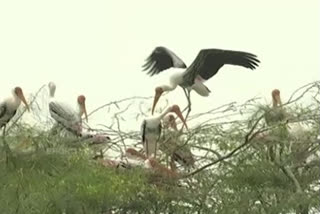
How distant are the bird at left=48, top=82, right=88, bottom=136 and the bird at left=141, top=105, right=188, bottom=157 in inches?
17.6

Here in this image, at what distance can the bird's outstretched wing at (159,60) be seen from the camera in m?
8.21

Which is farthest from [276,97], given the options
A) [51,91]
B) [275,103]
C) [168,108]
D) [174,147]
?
[51,91]

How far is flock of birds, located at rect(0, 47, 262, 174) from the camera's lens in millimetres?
6398

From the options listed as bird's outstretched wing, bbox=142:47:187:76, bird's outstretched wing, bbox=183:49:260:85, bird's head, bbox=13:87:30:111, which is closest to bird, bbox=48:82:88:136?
bird's head, bbox=13:87:30:111

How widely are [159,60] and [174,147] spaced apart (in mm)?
2291

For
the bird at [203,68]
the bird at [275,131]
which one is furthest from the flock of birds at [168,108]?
the bird at [275,131]

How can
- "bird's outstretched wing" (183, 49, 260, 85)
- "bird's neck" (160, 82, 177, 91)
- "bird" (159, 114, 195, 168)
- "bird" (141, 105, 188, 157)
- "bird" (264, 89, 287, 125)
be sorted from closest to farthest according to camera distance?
"bird" (264, 89, 287, 125)
"bird" (159, 114, 195, 168)
"bird" (141, 105, 188, 157)
"bird's outstretched wing" (183, 49, 260, 85)
"bird's neck" (160, 82, 177, 91)

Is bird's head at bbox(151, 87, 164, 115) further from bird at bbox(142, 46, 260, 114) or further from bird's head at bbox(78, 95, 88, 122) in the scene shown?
bird's head at bbox(78, 95, 88, 122)

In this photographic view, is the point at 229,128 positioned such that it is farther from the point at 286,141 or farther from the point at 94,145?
the point at 94,145

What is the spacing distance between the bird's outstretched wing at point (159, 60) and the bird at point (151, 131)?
159cm

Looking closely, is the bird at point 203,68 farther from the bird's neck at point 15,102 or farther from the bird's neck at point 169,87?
the bird's neck at point 15,102

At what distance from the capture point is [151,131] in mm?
6465

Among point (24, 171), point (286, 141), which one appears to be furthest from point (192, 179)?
point (24, 171)

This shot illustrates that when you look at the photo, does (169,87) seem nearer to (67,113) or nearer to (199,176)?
(67,113)
